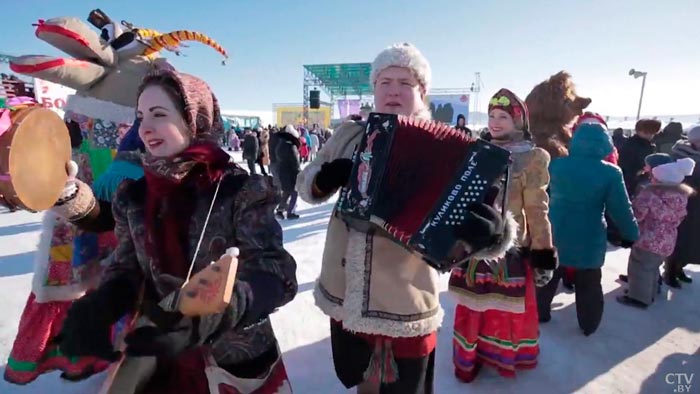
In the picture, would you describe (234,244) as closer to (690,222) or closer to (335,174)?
(335,174)

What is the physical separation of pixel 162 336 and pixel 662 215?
13.0 feet

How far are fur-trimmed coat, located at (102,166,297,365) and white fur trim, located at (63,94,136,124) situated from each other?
0.92 m

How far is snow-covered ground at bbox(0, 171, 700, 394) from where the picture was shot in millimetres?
2191

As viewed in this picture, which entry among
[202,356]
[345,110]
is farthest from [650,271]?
[345,110]

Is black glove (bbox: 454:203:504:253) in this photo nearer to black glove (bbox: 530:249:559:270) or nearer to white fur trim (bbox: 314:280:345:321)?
white fur trim (bbox: 314:280:345:321)

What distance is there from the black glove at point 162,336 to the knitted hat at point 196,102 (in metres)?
0.61

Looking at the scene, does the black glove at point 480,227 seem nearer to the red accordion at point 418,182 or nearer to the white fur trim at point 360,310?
the red accordion at point 418,182

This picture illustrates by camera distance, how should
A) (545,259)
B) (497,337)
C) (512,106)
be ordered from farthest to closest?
(497,337) < (512,106) < (545,259)

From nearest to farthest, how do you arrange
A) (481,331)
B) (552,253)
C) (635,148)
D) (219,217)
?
1. (219,217)
2. (552,253)
3. (481,331)
4. (635,148)

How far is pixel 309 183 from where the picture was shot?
1521mm

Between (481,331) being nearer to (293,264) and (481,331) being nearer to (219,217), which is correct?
(293,264)

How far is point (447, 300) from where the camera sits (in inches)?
129

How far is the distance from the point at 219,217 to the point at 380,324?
682mm

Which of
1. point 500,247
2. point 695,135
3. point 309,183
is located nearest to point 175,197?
point 309,183
